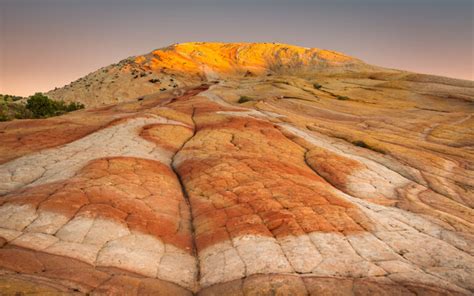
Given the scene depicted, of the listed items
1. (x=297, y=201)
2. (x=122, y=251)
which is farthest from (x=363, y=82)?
(x=122, y=251)

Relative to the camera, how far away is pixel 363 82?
250ft

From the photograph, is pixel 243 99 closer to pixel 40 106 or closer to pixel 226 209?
pixel 226 209

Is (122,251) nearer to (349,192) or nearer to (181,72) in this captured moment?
(349,192)

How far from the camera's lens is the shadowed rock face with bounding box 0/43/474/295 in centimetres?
917

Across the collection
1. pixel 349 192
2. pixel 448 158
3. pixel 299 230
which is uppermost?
pixel 299 230

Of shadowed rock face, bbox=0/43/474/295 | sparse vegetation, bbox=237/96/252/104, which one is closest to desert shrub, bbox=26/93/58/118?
sparse vegetation, bbox=237/96/252/104

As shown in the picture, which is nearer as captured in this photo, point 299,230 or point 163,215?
point 299,230

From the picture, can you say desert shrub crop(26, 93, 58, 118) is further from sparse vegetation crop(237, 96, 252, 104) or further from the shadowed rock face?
the shadowed rock face

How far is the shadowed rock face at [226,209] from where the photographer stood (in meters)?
9.17

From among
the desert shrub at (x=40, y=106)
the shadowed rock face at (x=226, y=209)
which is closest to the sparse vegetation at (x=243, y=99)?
the shadowed rock face at (x=226, y=209)

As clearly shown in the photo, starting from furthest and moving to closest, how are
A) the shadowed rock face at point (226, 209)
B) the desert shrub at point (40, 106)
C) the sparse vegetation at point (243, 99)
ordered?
the desert shrub at point (40, 106), the sparse vegetation at point (243, 99), the shadowed rock face at point (226, 209)

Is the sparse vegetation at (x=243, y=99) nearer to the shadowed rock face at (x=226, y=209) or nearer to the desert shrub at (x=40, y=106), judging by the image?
the shadowed rock face at (x=226, y=209)

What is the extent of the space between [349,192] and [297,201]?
4675 millimetres

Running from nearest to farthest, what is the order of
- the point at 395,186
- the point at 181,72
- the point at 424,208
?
the point at 424,208 < the point at 395,186 < the point at 181,72
